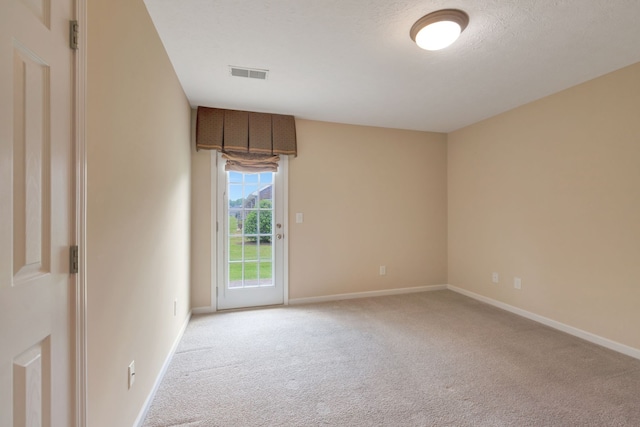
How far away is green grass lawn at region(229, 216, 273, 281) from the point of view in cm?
336

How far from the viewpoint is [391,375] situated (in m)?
2.02

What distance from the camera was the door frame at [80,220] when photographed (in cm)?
95

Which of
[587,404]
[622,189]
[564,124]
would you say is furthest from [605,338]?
[564,124]

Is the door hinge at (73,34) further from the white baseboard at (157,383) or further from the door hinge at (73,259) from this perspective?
the white baseboard at (157,383)

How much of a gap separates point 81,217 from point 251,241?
8.07ft

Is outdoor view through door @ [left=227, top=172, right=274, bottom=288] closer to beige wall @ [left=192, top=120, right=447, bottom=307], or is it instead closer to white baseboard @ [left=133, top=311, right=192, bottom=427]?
beige wall @ [left=192, top=120, right=447, bottom=307]

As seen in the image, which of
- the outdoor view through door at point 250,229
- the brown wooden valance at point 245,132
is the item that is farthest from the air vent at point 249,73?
the outdoor view through door at point 250,229

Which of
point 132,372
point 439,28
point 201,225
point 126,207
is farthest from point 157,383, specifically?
point 439,28

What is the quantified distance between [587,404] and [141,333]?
9.39 ft

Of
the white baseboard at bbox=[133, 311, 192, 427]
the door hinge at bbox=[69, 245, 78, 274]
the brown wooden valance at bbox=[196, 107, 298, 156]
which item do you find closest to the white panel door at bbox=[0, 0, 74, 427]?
the door hinge at bbox=[69, 245, 78, 274]

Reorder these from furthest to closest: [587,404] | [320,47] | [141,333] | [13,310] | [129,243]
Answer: [320,47], [587,404], [141,333], [129,243], [13,310]

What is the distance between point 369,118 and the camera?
3.54m

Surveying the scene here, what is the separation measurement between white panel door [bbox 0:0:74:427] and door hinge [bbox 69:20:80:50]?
20 millimetres

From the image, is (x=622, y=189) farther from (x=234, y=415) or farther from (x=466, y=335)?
(x=234, y=415)
